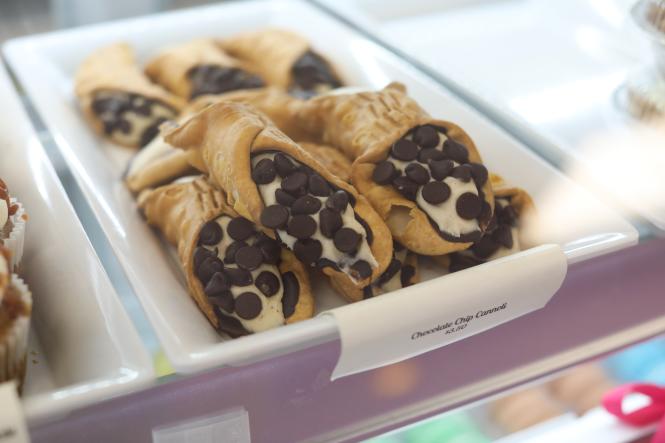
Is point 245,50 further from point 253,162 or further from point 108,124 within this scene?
point 253,162

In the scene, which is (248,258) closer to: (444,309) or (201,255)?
(201,255)

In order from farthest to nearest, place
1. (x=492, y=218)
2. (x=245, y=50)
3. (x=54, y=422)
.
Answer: (x=245, y=50)
(x=492, y=218)
(x=54, y=422)

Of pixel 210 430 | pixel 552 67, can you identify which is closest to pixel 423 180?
pixel 210 430

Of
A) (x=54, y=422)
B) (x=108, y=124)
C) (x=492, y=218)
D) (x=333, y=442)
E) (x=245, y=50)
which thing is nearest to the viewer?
(x=54, y=422)

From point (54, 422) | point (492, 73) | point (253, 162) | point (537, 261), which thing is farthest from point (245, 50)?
point (54, 422)

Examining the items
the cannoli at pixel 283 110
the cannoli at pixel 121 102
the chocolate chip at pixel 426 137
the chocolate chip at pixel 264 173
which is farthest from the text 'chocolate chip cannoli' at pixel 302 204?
the cannoli at pixel 121 102

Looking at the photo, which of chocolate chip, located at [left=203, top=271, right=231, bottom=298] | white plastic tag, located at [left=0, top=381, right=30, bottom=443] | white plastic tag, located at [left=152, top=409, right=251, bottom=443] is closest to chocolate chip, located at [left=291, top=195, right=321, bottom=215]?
chocolate chip, located at [left=203, top=271, right=231, bottom=298]

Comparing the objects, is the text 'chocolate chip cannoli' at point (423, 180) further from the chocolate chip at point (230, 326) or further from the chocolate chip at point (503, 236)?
the chocolate chip at point (230, 326)
